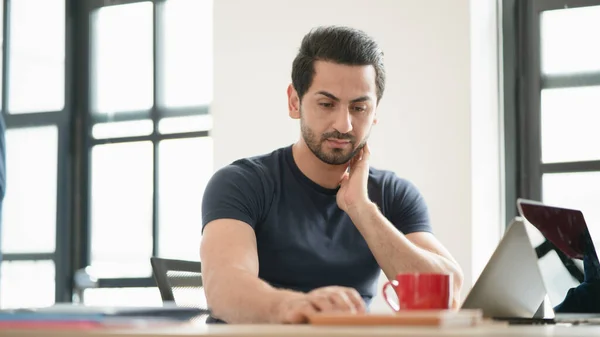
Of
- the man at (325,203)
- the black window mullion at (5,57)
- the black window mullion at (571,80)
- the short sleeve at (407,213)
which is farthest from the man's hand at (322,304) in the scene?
the black window mullion at (5,57)

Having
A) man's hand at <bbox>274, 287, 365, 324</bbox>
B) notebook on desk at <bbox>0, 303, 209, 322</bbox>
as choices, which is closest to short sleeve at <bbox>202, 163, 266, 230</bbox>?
man's hand at <bbox>274, 287, 365, 324</bbox>

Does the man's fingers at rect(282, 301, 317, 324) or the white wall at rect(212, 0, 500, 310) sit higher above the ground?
the white wall at rect(212, 0, 500, 310)

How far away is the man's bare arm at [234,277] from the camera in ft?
5.36

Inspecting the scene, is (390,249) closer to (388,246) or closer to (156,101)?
(388,246)

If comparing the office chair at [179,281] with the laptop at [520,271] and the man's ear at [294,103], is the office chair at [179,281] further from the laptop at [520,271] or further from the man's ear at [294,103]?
the laptop at [520,271]

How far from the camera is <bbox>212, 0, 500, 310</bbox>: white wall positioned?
3.45 metres

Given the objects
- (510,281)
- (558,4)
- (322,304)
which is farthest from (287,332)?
(558,4)

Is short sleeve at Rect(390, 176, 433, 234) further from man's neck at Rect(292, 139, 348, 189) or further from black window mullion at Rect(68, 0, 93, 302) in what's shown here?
black window mullion at Rect(68, 0, 93, 302)

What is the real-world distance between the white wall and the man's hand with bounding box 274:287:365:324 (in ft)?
7.06

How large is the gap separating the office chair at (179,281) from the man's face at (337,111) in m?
0.47

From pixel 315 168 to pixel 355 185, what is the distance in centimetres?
13

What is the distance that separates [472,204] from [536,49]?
742 mm

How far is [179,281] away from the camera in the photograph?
2334mm

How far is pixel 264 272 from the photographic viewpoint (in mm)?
2205
